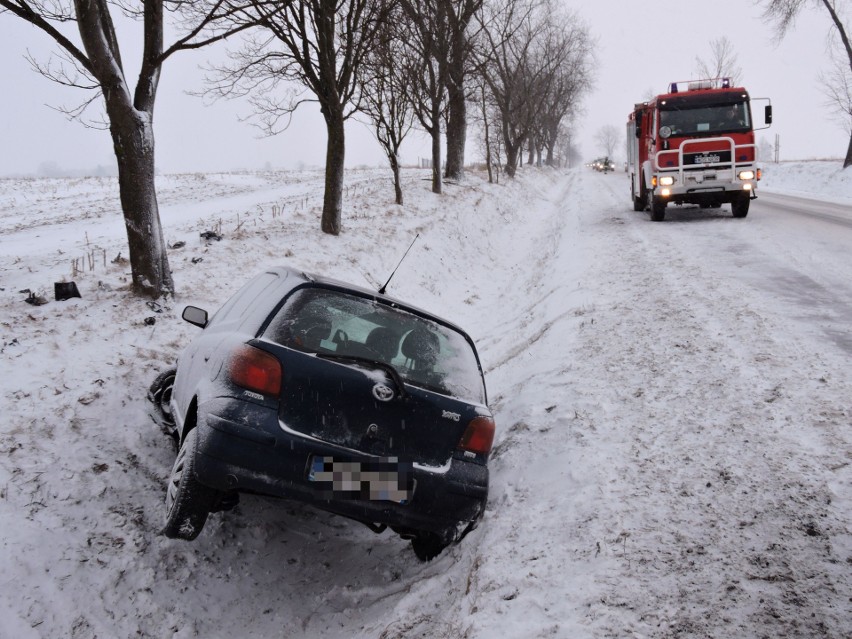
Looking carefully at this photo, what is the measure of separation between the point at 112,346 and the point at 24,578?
9.65ft

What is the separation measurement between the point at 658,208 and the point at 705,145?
178cm

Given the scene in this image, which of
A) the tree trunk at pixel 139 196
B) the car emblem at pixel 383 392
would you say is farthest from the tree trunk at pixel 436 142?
the car emblem at pixel 383 392

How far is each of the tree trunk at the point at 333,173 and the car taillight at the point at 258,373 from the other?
8.96 meters

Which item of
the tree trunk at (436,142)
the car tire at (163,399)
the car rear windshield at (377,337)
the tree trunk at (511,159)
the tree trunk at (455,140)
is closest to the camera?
the car rear windshield at (377,337)

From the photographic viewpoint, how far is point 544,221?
A: 22.2 m

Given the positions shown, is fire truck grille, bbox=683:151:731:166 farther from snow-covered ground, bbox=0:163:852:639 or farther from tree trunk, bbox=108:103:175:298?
tree trunk, bbox=108:103:175:298

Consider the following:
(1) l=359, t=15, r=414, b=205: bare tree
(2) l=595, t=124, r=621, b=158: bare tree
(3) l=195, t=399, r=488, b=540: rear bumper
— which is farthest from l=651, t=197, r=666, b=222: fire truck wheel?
(2) l=595, t=124, r=621, b=158: bare tree

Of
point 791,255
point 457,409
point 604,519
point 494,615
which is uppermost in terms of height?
point 791,255

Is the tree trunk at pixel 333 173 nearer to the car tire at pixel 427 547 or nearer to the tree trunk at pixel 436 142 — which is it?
the tree trunk at pixel 436 142

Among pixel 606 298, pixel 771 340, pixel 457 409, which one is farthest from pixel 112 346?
pixel 771 340

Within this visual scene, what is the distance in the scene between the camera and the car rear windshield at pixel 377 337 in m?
3.37

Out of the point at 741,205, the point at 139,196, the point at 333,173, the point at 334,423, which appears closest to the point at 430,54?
the point at 333,173

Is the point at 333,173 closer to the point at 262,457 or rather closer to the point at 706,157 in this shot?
the point at 706,157

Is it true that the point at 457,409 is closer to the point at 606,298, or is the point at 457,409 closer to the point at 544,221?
the point at 606,298
